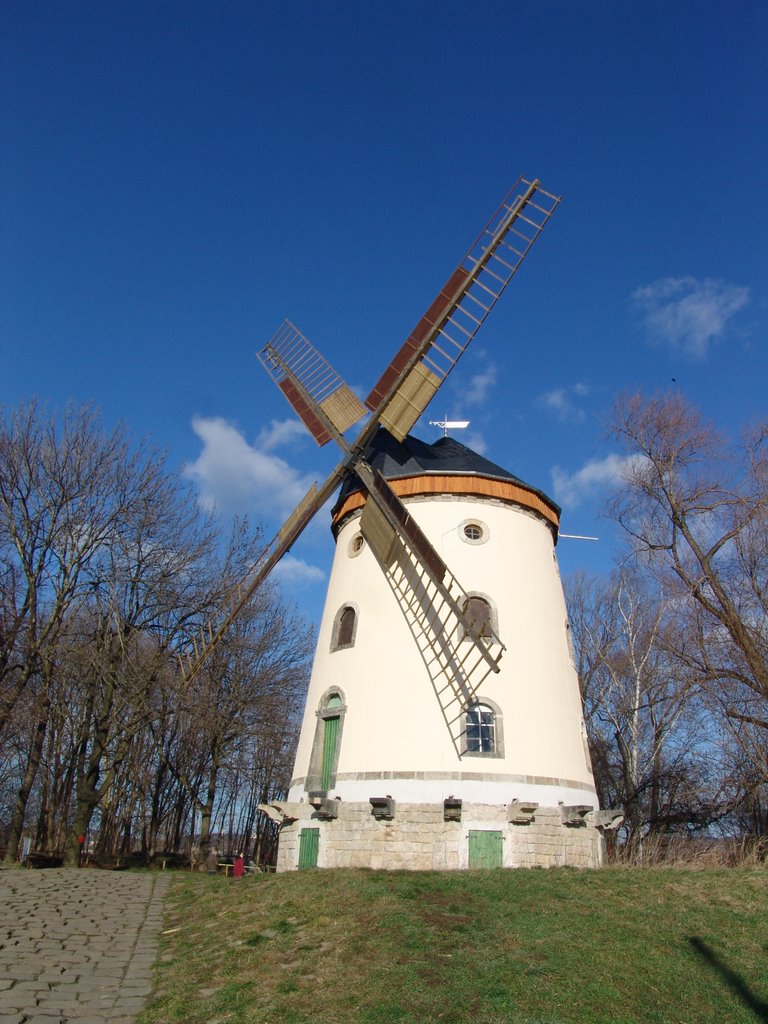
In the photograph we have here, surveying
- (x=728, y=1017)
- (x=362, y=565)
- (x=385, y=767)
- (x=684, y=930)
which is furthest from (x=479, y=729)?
(x=728, y=1017)

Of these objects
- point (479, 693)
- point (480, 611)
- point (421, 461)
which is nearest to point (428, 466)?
point (421, 461)

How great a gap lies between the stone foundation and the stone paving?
11.1ft

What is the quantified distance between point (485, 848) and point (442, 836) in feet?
2.59

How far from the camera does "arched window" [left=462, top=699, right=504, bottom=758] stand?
13438 mm

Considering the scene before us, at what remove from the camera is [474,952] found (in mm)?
7602

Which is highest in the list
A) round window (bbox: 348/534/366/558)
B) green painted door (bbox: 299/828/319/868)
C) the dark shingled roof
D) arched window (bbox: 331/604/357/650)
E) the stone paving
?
the dark shingled roof

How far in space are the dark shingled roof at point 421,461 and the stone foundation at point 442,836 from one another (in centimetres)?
699

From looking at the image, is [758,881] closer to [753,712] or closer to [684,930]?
[684,930]

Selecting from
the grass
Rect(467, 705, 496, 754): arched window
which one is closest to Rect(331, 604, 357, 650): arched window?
Rect(467, 705, 496, 754): arched window

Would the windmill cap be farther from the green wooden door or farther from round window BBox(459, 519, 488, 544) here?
the green wooden door

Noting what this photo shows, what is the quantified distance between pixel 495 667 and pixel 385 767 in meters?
3.16

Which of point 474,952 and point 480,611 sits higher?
point 480,611

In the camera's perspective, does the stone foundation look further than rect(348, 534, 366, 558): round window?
No

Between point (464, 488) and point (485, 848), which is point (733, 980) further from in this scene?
point (464, 488)
